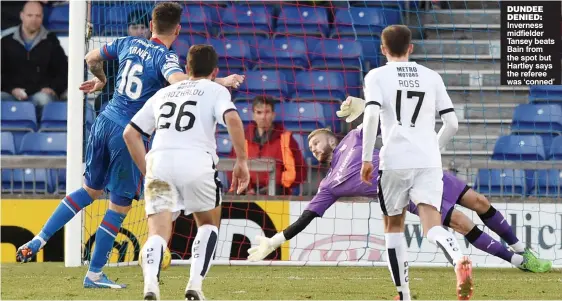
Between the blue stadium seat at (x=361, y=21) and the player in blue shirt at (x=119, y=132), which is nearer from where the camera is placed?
the player in blue shirt at (x=119, y=132)

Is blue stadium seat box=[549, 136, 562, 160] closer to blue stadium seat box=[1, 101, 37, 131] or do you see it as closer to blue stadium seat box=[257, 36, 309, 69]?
blue stadium seat box=[257, 36, 309, 69]

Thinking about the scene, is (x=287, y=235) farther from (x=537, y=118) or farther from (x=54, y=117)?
(x=54, y=117)

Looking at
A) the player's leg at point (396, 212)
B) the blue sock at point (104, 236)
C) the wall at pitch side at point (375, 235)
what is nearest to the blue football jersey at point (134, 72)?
the blue sock at point (104, 236)

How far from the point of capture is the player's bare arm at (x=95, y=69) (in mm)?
8742

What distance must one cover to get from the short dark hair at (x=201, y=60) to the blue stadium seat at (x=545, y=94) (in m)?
6.87

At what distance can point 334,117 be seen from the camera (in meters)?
13.2

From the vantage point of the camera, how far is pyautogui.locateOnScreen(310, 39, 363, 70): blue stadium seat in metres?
13.8

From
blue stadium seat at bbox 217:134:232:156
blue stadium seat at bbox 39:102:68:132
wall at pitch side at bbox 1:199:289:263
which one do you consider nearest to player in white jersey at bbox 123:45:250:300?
wall at pitch side at bbox 1:199:289:263

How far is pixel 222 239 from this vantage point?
456 inches

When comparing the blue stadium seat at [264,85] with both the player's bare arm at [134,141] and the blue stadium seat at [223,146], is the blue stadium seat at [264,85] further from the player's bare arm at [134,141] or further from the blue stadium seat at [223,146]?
the player's bare arm at [134,141]

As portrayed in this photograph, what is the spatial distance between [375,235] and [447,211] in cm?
179

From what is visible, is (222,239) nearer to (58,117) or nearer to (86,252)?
(86,252)

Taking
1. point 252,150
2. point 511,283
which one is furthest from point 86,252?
point 511,283

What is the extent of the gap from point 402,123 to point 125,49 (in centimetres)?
239
